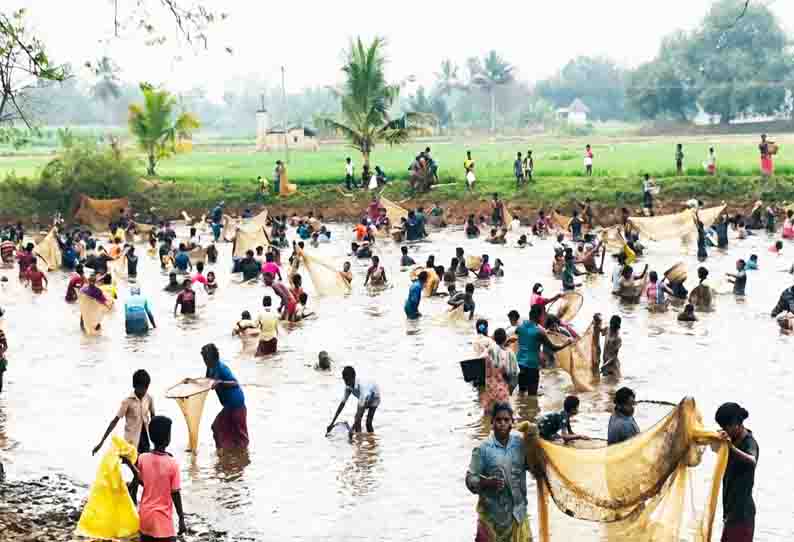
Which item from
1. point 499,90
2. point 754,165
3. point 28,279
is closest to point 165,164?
point 754,165

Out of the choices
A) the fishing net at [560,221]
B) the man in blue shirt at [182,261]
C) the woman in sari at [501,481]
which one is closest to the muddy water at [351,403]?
the man in blue shirt at [182,261]

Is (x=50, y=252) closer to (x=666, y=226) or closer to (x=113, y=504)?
(x=666, y=226)

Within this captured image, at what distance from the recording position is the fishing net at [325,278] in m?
24.5

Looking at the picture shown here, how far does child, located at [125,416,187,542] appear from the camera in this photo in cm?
877

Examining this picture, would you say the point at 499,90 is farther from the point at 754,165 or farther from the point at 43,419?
the point at 43,419

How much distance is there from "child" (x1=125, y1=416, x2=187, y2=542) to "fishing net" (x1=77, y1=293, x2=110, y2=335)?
1238 centimetres

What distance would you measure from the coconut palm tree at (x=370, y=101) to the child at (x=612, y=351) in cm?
2672

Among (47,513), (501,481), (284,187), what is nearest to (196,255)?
(284,187)

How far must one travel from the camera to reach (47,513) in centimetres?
1076

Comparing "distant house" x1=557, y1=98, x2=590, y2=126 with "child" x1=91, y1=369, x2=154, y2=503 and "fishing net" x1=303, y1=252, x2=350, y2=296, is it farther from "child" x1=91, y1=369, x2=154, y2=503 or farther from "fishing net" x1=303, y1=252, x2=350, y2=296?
"child" x1=91, y1=369, x2=154, y2=503

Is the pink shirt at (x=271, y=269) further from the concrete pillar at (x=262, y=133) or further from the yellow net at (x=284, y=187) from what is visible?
the concrete pillar at (x=262, y=133)

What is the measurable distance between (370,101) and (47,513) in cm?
3314

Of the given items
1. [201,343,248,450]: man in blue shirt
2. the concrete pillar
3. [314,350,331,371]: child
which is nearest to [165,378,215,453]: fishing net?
[201,343,248,450]: man in blue shirt

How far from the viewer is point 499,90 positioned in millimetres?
132625
